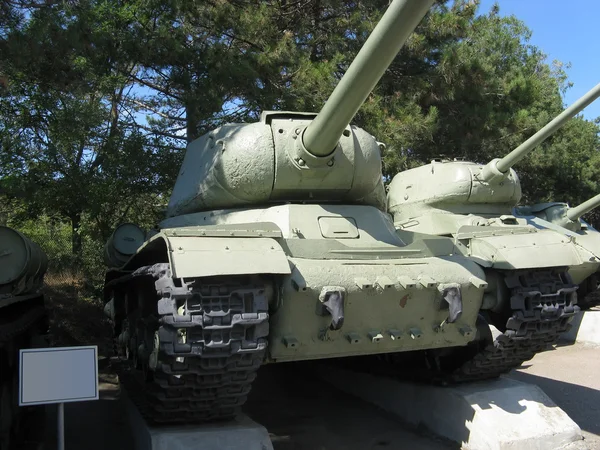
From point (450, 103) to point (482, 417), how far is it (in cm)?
1097

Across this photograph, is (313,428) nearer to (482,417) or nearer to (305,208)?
(482,417)

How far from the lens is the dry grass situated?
11.4 metres

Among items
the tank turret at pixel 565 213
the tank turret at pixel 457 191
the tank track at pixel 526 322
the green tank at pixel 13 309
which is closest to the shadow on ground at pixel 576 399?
the tank track at pixel 526 322

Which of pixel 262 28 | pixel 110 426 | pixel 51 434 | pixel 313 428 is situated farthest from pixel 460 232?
pixel 262 28

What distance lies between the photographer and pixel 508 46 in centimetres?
2662

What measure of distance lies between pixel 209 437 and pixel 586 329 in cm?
1008

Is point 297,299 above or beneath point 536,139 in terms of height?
beneath

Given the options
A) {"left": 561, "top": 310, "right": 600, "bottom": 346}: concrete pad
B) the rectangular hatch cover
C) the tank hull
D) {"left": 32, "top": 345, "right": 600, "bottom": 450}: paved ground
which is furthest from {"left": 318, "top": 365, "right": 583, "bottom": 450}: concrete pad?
{"left": 561, "top": 310, "right": 600, "bottom": 346}: concrete pad

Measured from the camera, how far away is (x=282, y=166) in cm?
630

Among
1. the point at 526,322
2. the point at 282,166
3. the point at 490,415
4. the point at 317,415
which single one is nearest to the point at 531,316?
the point at 526,322

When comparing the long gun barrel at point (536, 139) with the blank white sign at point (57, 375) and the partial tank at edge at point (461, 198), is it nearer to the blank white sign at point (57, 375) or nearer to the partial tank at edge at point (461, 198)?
the partial tank at edge at point (461, 198)

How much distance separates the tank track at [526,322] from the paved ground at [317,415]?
2.97 ft

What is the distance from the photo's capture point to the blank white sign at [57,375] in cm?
385

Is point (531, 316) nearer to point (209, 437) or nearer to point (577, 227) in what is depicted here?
point (209, 437)
